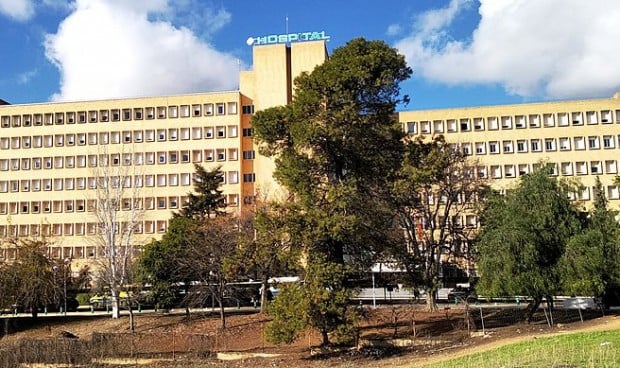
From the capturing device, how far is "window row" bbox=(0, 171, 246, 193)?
85188 millimetres

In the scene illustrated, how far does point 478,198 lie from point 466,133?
4191 centimetres

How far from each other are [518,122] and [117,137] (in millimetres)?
51580

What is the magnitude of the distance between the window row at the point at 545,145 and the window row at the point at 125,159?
96.1 ft

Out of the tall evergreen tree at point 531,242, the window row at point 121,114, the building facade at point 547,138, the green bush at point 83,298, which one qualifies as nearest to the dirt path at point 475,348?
the tall evergreen tree at point 531,242

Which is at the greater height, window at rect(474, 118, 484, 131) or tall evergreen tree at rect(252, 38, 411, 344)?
window at rect(474, 118, 484, 131)

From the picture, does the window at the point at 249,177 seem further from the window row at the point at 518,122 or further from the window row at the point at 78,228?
the window row at the point at 518,122

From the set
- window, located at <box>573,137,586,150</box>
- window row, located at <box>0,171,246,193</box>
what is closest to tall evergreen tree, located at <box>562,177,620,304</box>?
window, located at <box>573,137,586,150</box>

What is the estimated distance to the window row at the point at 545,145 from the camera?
82.4 m

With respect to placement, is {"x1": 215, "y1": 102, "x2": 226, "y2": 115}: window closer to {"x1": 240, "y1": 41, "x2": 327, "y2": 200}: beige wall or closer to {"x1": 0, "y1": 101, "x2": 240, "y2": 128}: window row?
{"x1": 0, "y1": 101, "x2": 240, "y2": 128}: window row

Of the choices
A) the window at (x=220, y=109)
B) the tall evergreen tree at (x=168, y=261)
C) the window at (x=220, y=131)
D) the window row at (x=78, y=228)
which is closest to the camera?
the tall evergreen tree at (x=168, y=261)

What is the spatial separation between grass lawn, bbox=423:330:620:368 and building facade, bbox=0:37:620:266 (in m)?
59.8

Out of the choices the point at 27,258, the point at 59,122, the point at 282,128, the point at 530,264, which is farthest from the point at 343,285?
the point at 59,122

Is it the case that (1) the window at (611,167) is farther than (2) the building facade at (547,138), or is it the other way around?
(2) the building facade at (547,138)

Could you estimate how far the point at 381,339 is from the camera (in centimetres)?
3150
